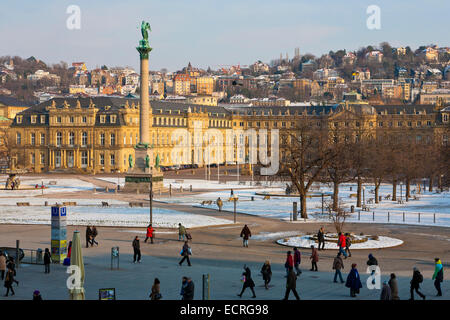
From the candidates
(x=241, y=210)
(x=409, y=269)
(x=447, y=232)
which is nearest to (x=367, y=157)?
(x=241, y=210)

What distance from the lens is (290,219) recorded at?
195ft

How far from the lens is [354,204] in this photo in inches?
2916

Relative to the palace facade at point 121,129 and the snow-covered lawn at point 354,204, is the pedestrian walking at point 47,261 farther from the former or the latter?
the palace facade at point 121,129

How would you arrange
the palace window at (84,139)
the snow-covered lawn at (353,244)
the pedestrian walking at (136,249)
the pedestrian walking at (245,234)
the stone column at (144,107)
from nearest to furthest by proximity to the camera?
the pedestrian walking at (136,249) → the pedestrian walking at (245,234) → the snow-covered lawn at (353,244) → the stone column at (144,107) → the palace window at (84,139)

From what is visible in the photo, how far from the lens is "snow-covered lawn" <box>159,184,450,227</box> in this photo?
59812 mm

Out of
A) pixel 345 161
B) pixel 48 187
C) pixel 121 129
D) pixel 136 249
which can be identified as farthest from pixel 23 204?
pixel 121 129

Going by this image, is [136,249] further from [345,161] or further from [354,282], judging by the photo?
[345,161]

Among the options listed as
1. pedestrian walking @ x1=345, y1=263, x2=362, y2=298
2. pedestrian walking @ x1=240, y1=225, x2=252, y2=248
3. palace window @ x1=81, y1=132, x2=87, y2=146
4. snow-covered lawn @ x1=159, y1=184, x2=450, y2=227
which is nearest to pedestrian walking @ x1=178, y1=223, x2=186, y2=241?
pedestrian walking @ x1=240, y1=225, x2=252, y2=248

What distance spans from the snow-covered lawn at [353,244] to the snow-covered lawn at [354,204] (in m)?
11.8

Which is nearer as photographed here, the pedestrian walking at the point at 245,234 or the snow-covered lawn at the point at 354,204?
the pedestrian walking at the point at 245,234

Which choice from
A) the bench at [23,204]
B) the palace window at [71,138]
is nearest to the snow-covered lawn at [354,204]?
the bench at [23,204]

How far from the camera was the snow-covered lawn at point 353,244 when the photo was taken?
43312 mm

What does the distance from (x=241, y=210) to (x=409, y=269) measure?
33.2m
